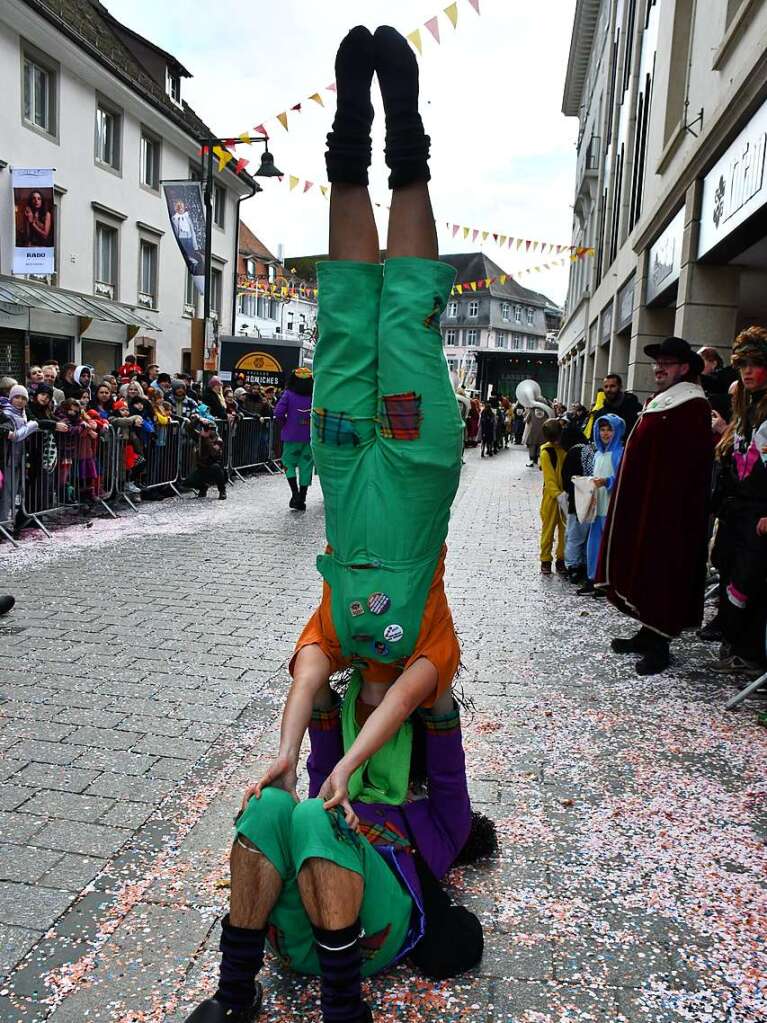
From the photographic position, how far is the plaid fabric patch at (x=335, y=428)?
2.45 metres

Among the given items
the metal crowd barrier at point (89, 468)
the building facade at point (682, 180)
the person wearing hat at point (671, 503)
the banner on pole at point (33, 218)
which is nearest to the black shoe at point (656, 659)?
the person wearing hat at point (671, 503)

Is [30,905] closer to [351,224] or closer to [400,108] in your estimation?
[351,224]

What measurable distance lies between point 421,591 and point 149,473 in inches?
430

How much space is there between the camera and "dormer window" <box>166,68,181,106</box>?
28.7 metres

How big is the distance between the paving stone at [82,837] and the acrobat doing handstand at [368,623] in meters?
1.05

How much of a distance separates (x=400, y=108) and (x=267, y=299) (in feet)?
199

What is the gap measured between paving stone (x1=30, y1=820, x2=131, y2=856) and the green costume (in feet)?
4.65

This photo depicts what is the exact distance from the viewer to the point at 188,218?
65.9ft

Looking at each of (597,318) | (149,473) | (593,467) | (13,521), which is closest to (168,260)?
(597,318)

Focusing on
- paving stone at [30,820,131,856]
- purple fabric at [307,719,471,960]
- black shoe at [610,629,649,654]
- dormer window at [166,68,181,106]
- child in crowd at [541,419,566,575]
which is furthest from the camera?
dormer window at [166,68,181,106]

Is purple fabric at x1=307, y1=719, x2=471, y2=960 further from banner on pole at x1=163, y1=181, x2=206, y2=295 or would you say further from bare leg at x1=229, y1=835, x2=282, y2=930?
banner on pole at x1=163, y1=181, x2=206, y2=295

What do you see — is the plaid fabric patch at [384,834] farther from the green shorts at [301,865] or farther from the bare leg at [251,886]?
the bare leg at [251,886]

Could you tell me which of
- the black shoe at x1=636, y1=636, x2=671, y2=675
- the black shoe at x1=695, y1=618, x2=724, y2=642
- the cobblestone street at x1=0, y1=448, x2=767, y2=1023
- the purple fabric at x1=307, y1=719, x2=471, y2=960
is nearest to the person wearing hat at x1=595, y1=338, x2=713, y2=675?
the black shoe at x1=636, y1=636, x2=671, y2=675

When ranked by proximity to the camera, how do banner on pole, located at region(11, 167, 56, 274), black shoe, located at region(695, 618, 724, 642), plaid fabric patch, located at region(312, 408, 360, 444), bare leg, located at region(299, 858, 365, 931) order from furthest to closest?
1. banner on pole, located at region(11, 167, 56, 274)
2. black shoe, located at region(695, 618, 724, 642)
3. plaid fabric patch, located at region(312, 408, 360, 444)
4. bare leg, located at region(299, 858, 365, 931)
